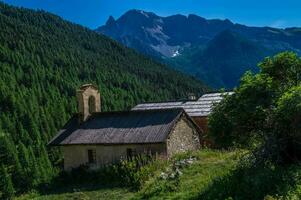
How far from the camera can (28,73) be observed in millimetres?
176375

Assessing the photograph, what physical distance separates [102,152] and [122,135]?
5.65 ft

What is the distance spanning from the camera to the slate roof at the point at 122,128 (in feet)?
105

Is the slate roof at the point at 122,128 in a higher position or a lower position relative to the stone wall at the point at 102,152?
higher

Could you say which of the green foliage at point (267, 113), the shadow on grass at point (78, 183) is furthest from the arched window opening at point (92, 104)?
the green foliage at point (267, 113)

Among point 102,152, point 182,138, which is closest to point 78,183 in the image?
point 102,152

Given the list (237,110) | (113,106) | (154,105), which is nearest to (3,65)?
(113,106)

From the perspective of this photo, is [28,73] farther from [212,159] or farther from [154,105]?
[212,159]

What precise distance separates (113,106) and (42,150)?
204 feet

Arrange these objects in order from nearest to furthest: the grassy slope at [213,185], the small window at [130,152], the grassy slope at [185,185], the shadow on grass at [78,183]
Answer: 1. the grassy slope at [213,185]
2. the grassy slope at [185,185]
3. the shadow on grass at [78,183]
4. the small window at [130,152]

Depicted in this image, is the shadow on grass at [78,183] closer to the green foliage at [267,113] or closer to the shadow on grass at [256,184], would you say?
the green foliage at [267,113]

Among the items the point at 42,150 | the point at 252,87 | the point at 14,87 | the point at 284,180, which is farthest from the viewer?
the point at 14,87

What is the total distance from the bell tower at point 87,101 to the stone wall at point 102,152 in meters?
3.11

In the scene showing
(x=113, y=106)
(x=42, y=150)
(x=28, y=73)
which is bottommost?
(x=42, y=150)

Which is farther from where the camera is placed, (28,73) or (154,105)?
(28,73)
